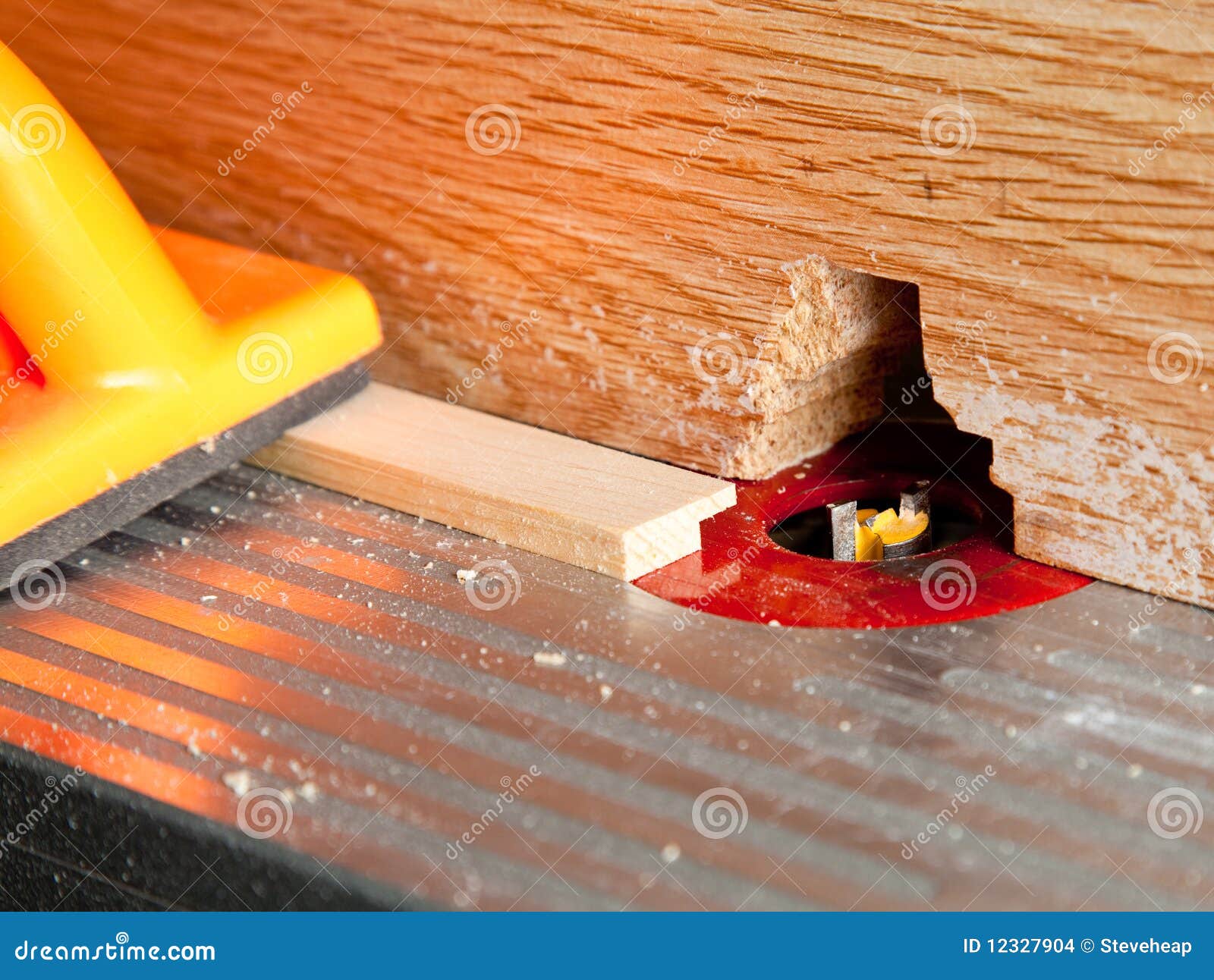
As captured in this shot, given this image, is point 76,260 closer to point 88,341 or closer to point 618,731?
point 88,341

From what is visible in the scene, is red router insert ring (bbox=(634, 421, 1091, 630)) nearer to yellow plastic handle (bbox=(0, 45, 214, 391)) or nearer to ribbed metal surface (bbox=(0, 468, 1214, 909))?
ribbed metal surface (bbox=(0, 468, 1214, 909))

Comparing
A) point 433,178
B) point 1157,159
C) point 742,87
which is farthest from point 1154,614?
point 433,178

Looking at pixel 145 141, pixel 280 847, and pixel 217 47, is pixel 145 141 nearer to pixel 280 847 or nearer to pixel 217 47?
pixel 217 47

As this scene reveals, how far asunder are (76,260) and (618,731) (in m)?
0.78

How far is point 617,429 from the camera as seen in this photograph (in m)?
1.79

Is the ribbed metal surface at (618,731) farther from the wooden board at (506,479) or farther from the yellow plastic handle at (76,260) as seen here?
the yellow plastic handle at (76,260)

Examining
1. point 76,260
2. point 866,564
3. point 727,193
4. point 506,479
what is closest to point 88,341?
point 76,260

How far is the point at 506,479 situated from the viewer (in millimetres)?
1677

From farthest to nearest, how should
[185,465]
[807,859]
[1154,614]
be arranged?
[185,465] < [1154,614] < [807,859]

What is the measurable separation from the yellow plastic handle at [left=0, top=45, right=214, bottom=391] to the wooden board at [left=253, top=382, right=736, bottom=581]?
209mm

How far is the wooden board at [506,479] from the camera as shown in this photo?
62.0 inches

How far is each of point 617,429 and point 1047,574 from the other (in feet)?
1.76

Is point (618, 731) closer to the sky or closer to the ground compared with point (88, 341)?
closer to the ground

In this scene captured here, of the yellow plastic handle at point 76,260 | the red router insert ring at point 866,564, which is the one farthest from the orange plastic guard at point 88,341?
the red router insert ring at point 866,564
